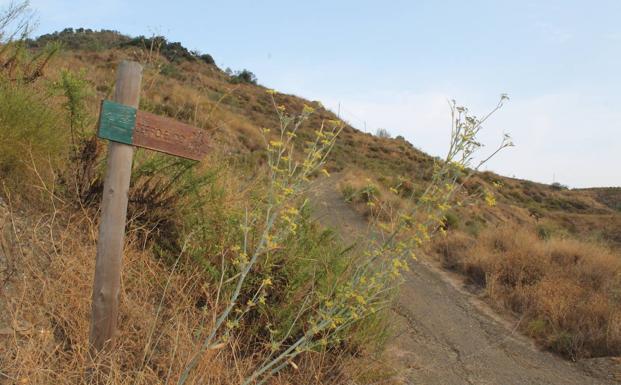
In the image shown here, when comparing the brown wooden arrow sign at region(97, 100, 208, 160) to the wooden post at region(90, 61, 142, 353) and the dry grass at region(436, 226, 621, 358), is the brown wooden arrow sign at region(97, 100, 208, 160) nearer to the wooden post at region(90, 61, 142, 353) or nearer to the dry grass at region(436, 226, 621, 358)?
the wooden post at region(90, 61, 142, 353)

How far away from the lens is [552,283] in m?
6.16

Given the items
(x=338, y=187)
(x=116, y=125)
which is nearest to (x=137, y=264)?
(x=116, y=125)

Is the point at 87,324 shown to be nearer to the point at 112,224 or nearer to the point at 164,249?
the point at 112,224

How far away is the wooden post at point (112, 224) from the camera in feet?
6.84

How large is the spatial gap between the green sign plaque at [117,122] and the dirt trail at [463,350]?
169 centimetres

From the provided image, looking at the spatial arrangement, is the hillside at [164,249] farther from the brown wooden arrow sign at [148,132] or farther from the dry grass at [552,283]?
the brown wooden arrow sign at [148,132]

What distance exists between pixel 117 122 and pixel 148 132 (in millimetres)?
135

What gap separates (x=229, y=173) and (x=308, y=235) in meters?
1.39

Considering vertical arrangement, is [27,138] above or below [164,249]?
above

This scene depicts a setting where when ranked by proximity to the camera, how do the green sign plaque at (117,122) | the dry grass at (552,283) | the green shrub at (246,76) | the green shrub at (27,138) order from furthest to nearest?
the green shrub at (246,76) → the dry grass at (552,283) → the green shrub at (27,138) → the green sign plaque at (117,122)

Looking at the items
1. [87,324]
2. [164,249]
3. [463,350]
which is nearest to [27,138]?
[164,249]

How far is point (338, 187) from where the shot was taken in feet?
41.1

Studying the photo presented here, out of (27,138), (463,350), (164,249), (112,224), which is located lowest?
(463,350)

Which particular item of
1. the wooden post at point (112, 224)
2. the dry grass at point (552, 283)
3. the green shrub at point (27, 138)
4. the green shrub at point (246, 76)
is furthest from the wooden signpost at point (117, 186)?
the green shrub at point (246, 76)
